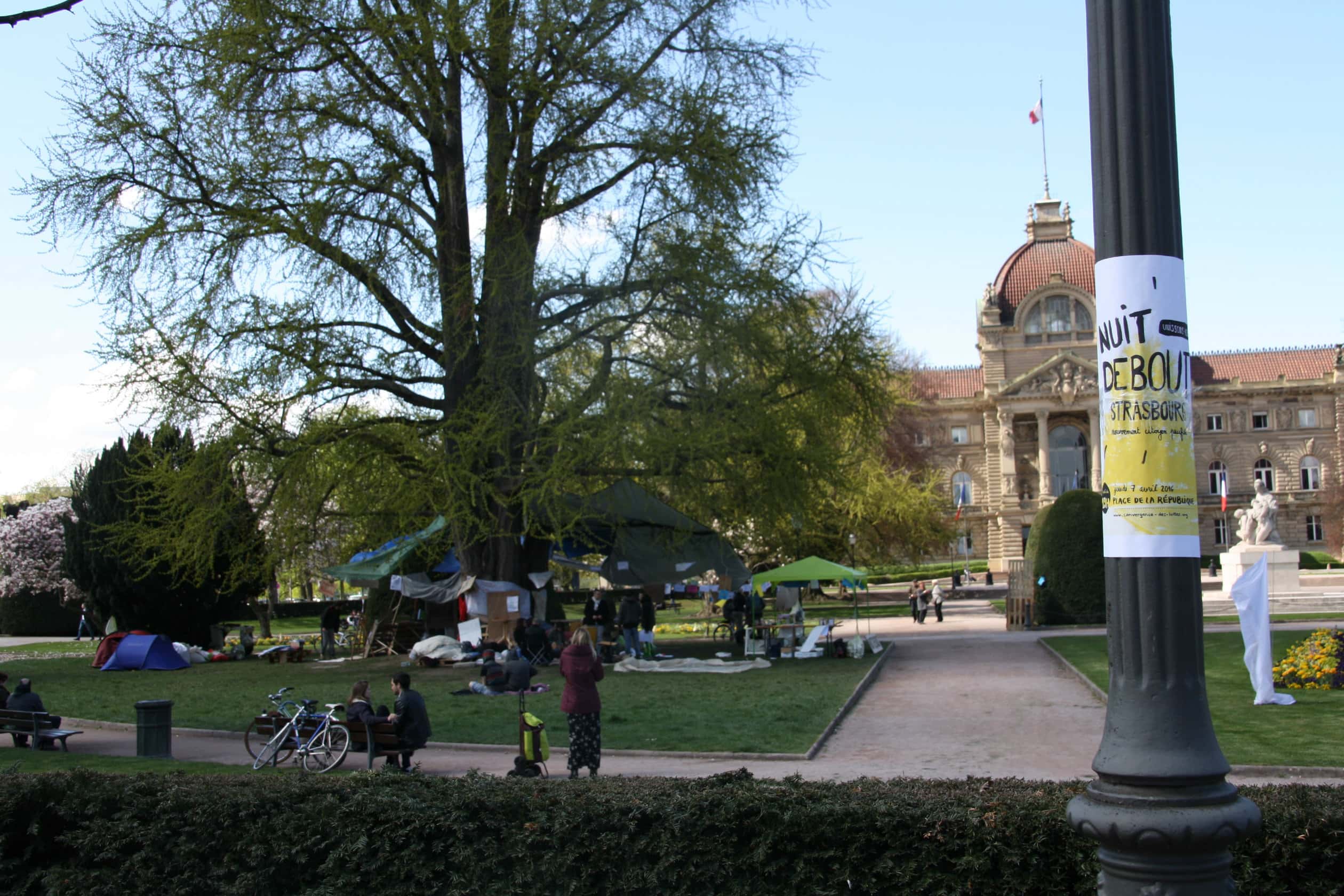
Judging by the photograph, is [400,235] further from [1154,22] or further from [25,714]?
[1154,22]

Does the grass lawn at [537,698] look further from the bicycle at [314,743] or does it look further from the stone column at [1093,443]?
the stone column at [1093,443]

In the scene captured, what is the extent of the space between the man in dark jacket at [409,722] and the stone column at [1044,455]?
3323 inches

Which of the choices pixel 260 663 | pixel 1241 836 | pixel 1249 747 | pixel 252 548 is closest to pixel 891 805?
pixel 1241 836

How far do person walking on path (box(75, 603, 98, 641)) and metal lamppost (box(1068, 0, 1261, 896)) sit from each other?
41.9m

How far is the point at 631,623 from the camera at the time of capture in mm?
24938

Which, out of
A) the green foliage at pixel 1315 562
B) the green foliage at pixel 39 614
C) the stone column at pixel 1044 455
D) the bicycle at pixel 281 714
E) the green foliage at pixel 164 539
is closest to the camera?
the bicycle at pixel 281 714

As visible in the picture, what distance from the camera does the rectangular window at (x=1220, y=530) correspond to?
90.3 meters

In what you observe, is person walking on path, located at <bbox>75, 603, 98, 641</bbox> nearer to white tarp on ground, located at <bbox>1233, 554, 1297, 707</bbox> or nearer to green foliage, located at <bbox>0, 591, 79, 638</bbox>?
green foliage, located at <bbox>0, 591, 79, 638</bbox>

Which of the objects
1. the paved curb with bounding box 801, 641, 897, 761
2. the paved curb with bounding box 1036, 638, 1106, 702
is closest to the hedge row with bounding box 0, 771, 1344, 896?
the paved curb with bounding box 801, 641, 897, 761

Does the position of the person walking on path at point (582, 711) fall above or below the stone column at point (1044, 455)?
below

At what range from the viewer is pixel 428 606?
89.8ft

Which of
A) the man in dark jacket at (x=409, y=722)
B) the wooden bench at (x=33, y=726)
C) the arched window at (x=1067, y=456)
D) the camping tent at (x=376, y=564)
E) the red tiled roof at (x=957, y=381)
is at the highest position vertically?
the red tiled roof at (x=957, y=381)

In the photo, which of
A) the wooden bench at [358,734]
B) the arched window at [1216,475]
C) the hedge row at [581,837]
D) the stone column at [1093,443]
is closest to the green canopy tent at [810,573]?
the wooden bench at [358,734]

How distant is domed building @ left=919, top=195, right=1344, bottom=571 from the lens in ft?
301
